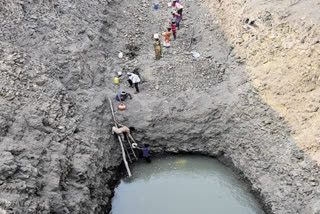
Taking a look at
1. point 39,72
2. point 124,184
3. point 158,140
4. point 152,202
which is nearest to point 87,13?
point 39,72

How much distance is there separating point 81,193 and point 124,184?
6.85 ft

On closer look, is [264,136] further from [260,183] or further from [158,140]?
[158,140]

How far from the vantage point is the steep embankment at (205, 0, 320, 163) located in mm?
8648

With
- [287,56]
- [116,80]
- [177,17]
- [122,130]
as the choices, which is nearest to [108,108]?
[122,130]

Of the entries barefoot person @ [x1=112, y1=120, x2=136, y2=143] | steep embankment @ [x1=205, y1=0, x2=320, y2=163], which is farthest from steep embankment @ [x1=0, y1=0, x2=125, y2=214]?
steep embankment @ [x1=205, y1=0, x2=320, y2=163]

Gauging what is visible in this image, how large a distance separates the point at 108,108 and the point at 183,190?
3505 millimetres

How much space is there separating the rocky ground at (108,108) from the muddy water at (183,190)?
0.38m

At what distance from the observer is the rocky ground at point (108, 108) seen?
753 cm

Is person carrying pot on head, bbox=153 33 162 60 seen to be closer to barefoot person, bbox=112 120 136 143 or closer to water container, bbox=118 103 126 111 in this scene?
water container, bbox=118 103 126 111

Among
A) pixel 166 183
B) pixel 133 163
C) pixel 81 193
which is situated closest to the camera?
pixel 81 193

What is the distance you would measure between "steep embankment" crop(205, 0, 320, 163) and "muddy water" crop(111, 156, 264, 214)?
2.43m

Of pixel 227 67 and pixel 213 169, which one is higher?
pixel 227 67

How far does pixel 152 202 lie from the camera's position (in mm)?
9031

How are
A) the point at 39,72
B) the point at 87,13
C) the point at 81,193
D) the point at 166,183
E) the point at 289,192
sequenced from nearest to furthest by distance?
1. the point at 81,193
2. the point at 289,192
3. the point at 39,72
4. the point at 166,183
5. the point at 87,13
